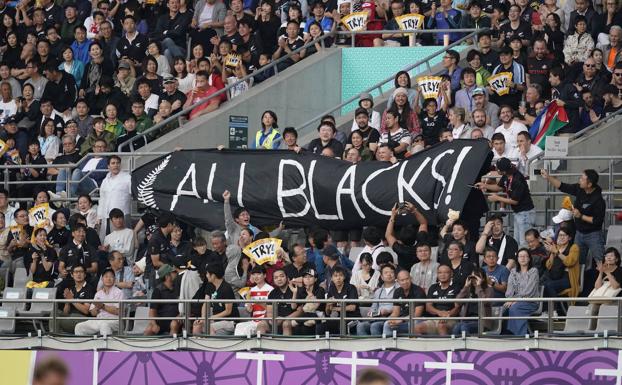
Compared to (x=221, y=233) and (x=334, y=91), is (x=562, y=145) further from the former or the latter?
(x=334, y=91)

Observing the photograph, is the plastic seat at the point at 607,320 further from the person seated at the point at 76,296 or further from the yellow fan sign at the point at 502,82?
the person seated at the point at 76,296

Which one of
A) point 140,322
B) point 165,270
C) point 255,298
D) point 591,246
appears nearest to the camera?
point 591,246

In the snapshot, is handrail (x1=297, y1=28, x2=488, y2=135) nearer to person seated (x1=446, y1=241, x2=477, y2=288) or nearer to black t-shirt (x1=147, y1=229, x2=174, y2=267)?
black t-shirt (x1=147, y1=229, x2=174, y2=267)

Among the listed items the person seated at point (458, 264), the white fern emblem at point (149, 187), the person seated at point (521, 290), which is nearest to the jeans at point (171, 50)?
the white fern emblem at point (149, 187)

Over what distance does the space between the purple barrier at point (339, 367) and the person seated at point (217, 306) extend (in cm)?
29

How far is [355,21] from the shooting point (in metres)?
23.4

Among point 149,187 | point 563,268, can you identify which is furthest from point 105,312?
point 563,268

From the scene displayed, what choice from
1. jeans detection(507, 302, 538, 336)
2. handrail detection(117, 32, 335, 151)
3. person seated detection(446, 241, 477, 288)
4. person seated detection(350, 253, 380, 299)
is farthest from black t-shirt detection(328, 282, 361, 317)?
handrail detection(117, 32, 335, 151)

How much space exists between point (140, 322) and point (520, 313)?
4565 mm

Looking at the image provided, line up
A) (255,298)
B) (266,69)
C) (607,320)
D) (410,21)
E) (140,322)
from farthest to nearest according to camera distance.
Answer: (266,69) < (410,21) < (140,322) < (255,298) < (607,320)

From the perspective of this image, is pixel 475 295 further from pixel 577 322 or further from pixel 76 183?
pixel 76 183

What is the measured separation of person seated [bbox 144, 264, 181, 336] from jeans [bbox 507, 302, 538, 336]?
3.88 meters

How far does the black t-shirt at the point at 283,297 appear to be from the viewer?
1689cm

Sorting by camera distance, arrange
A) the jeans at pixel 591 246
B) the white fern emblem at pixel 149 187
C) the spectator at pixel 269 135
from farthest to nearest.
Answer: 1. the spectator at pixel 269 135
2. the white fern emblem at pixel 149 187
3. the jeans at pixel 591 246
